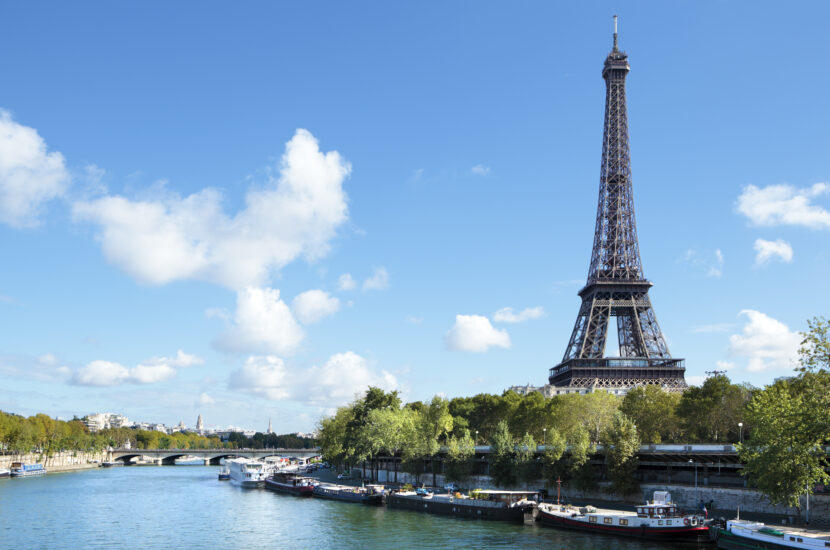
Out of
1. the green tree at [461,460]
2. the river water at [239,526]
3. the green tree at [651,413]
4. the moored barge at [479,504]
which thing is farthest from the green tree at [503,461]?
the green tree at [651,413]

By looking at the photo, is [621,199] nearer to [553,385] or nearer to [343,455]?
[553,385]

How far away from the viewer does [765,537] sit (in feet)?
174

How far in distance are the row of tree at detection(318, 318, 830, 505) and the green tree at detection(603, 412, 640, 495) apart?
0.12 metres

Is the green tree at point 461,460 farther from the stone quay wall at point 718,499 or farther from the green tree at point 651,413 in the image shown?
the green tree at point 651,413

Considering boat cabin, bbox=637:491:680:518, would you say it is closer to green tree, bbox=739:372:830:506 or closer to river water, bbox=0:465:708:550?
river water, bbox=0:465:708:550

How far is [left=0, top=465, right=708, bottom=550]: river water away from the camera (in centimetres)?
6297

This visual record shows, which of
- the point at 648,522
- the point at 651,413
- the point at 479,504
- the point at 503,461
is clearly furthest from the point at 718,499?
the point at 503,461

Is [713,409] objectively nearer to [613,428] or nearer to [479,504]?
[613,428]

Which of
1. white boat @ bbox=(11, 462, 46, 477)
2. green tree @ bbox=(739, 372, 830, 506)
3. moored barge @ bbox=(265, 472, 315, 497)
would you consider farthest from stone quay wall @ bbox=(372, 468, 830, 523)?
white boat @ bbox=(11, 462, 46, 477)

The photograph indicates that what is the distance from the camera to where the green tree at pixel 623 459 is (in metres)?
81.1

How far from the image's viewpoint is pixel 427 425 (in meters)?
114

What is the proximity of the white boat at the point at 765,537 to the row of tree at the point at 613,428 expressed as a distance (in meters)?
4.91

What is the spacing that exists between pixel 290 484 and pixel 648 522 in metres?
69.1

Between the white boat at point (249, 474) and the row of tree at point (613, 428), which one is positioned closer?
the row of tree at point (613, 428)
